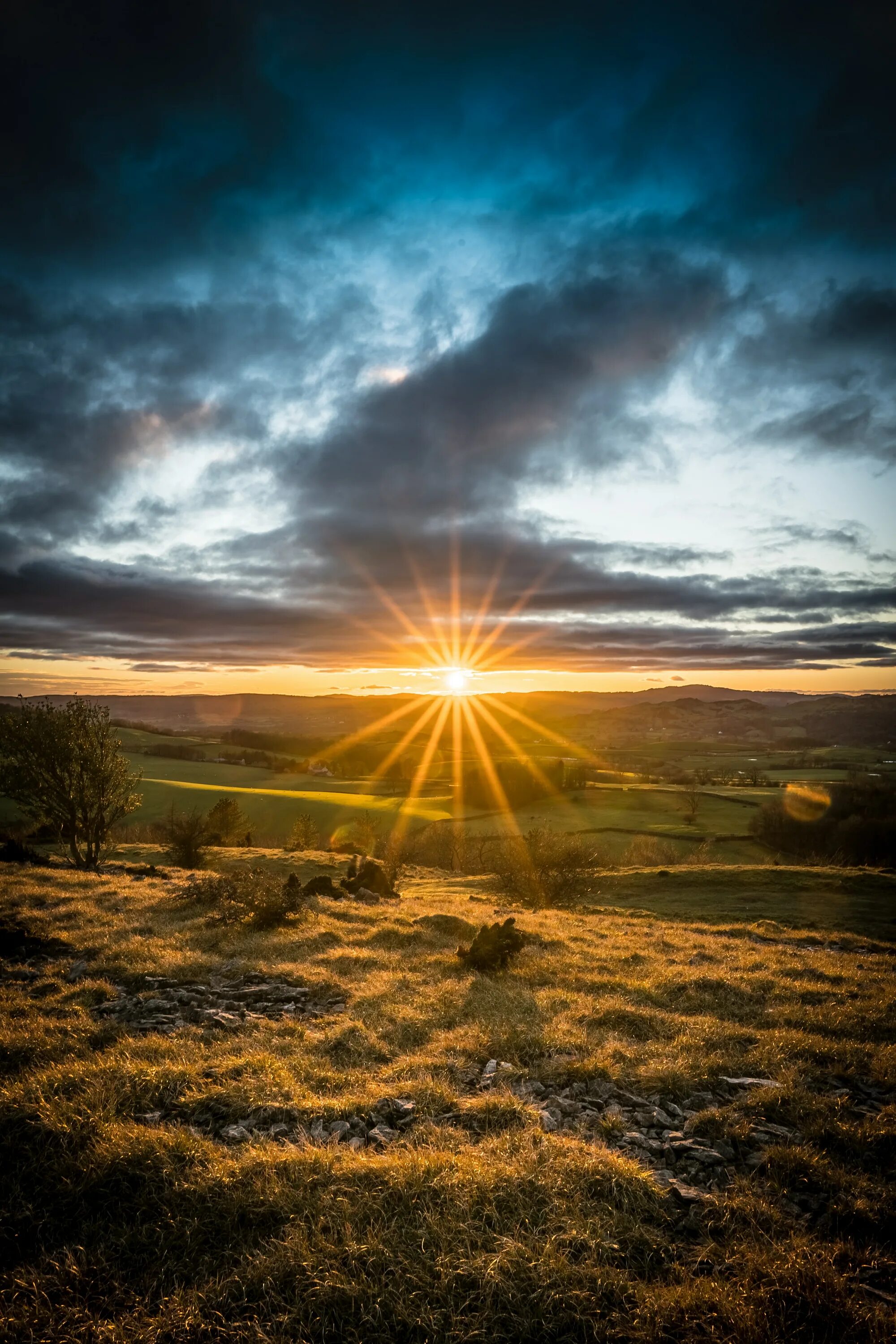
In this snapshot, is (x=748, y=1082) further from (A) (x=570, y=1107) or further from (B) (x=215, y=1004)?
(B) (x=215, y=1004)

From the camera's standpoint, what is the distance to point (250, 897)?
19656 mm

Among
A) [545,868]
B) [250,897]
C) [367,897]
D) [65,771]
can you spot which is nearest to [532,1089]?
[250,897]

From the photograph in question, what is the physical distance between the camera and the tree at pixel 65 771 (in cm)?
3031

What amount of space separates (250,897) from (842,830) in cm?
6645

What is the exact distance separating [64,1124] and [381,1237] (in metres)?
4.11

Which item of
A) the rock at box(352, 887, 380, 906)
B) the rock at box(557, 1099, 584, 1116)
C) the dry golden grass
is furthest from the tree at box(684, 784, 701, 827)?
the rock at box(557, 1099, 584, 1116)

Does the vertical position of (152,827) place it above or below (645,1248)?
below

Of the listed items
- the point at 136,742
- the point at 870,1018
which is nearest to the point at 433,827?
the point at 870,1018

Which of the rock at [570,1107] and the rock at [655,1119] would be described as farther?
the rock at [570,1107]

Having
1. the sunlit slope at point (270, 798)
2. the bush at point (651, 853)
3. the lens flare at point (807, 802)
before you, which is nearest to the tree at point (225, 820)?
the sunlit slope at point (270, 798)

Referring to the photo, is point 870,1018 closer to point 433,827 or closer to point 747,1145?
point 747,1145

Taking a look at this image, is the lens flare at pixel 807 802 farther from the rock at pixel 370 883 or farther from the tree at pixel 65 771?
the tree at pixel 65 771

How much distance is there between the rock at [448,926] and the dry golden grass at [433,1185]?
584 cm

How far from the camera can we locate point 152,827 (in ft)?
198
